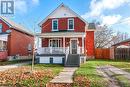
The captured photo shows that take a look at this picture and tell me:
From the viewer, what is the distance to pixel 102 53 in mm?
38062

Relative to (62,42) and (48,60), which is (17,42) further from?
(48,60)

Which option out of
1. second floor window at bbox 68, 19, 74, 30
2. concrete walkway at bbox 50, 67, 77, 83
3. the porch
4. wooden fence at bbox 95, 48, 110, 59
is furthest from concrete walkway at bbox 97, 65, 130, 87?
wooden fence at bbox 95, 48, 110, 59

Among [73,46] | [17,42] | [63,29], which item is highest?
[63,29]

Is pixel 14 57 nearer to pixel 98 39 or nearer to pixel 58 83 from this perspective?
pixel 58 83

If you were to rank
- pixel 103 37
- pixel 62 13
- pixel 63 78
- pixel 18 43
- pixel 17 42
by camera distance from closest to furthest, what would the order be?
pixel 63 78
pixel 62 13
pixel 17 42
pixel 18 43
pixel 103 37

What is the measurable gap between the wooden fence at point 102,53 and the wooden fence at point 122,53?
2.52 m

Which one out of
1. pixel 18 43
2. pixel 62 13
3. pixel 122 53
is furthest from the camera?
pixel 18 43

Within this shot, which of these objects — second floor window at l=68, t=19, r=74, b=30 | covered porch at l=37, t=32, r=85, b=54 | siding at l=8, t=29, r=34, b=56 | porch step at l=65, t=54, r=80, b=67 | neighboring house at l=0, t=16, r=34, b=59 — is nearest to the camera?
porch step at l=65, t=54, r=80, b=67

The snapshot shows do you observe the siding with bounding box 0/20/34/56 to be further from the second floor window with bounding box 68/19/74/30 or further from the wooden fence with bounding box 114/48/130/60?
the wooden fence with bounding box 114/48/130/60

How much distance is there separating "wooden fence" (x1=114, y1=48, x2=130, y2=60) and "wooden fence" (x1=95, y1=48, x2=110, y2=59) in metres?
2.52

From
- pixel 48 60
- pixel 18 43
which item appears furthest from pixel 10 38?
pixel 48 60

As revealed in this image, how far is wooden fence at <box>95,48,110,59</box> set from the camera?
37969 mm

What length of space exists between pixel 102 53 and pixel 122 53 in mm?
3906

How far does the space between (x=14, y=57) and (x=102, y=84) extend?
2491cm
